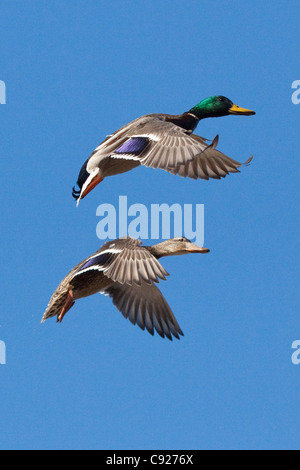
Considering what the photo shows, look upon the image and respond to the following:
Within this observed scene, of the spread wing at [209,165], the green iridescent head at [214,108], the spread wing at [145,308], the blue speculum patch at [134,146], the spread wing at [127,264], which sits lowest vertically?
the spread wing at [127,264]

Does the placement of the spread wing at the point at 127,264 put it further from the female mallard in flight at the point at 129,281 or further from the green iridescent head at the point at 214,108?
the green iridescent head at the point at 214,108

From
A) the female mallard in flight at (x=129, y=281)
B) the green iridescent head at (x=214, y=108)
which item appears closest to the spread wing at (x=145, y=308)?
the female mallard in flight at (x=129, y=281)

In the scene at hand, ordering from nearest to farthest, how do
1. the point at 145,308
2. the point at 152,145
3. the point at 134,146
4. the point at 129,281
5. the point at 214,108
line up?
the point at 129,281
the point at 152,145
the point at 134,146
the point at 145,308
the point at 214,108

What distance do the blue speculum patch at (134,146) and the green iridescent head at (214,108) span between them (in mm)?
1393

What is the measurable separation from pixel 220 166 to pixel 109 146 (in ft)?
3.51

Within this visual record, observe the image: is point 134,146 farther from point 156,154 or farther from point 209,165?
point 209,165

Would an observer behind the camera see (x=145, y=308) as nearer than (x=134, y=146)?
No

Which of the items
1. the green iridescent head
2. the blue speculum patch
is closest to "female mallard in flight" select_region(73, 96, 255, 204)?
the blue speculum patch

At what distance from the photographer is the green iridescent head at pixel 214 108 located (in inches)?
465

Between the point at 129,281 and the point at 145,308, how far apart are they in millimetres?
1442

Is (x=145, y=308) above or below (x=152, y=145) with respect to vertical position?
below

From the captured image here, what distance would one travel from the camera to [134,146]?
1045cm

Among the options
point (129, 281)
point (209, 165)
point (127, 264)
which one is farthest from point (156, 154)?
point (129, 281)

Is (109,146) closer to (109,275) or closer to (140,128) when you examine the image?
(140,128)
